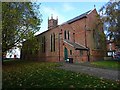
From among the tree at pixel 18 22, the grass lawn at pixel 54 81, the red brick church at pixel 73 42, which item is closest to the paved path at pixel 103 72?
the grass lawn at pixel 54 81

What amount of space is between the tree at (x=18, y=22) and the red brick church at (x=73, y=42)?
8.81 metres

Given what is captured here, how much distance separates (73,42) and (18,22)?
17.4 m

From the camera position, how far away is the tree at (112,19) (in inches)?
1334

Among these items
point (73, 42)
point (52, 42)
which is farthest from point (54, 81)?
point (73, 42)

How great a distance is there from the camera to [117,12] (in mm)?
33844

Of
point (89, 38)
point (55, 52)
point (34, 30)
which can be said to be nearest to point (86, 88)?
point (34, 30)

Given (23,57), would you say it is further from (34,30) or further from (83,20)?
(34,30)

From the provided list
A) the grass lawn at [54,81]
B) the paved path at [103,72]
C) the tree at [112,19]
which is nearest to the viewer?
the grass lawn at [54,81]

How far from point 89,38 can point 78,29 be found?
335 centimetres

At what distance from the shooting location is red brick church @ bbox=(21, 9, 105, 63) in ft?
118

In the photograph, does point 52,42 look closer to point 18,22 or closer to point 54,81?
point 18,22

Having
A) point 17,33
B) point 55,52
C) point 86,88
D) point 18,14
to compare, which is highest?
point 18,14

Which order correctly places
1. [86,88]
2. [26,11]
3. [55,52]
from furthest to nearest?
[55,52] → [26,11] → [86,88]

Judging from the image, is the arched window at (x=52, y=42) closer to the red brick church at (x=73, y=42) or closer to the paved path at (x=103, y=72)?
the red brick church at (x=73, y=42)
